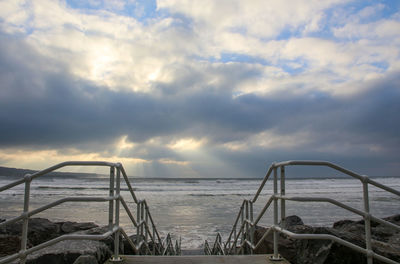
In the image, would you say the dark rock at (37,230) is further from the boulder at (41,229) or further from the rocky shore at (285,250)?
the rocky shore at (285,250)

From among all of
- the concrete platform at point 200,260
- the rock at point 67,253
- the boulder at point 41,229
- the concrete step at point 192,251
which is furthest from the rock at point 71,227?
the concrete platform at point 200,260

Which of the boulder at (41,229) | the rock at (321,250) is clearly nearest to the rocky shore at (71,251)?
the boulder at (41,229)

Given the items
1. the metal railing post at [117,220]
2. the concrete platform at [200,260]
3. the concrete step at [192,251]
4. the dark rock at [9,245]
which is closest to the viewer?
the metal railing post at [117,220]

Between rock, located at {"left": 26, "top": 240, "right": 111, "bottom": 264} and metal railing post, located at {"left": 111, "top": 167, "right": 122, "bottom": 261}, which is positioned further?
rock, located at {"left": 26, "top": 240, "right": 111, "bottom": 264}

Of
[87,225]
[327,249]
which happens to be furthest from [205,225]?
[327,249]

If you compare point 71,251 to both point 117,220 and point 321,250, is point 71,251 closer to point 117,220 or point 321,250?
point 117,220

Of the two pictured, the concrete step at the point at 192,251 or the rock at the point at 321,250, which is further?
the concrete step at the point at 192,251

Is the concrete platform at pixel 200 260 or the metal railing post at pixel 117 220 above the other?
the metal railing post at pixel 117 220

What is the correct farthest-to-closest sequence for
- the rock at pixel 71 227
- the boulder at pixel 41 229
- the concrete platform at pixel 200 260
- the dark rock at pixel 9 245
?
the rock at pixel 71 227, the boulder at pixel 41 229, the dark rock at pixel 9 245, the concrete platform at pixel 200 260

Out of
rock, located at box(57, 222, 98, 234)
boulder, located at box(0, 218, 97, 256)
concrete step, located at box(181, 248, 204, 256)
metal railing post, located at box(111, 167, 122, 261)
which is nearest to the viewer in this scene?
metal railing post, located at box(111, 167, 122, 261)

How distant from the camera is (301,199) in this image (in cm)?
299

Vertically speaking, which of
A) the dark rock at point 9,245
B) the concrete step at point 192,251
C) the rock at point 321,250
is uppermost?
the rock at point 321,250

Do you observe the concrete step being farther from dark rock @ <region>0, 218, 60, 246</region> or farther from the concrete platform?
the concrete platform

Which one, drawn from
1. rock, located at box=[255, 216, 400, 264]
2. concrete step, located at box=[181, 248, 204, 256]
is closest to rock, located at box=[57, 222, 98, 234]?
concrete step, located at box=[181, 248, 204, 256]
